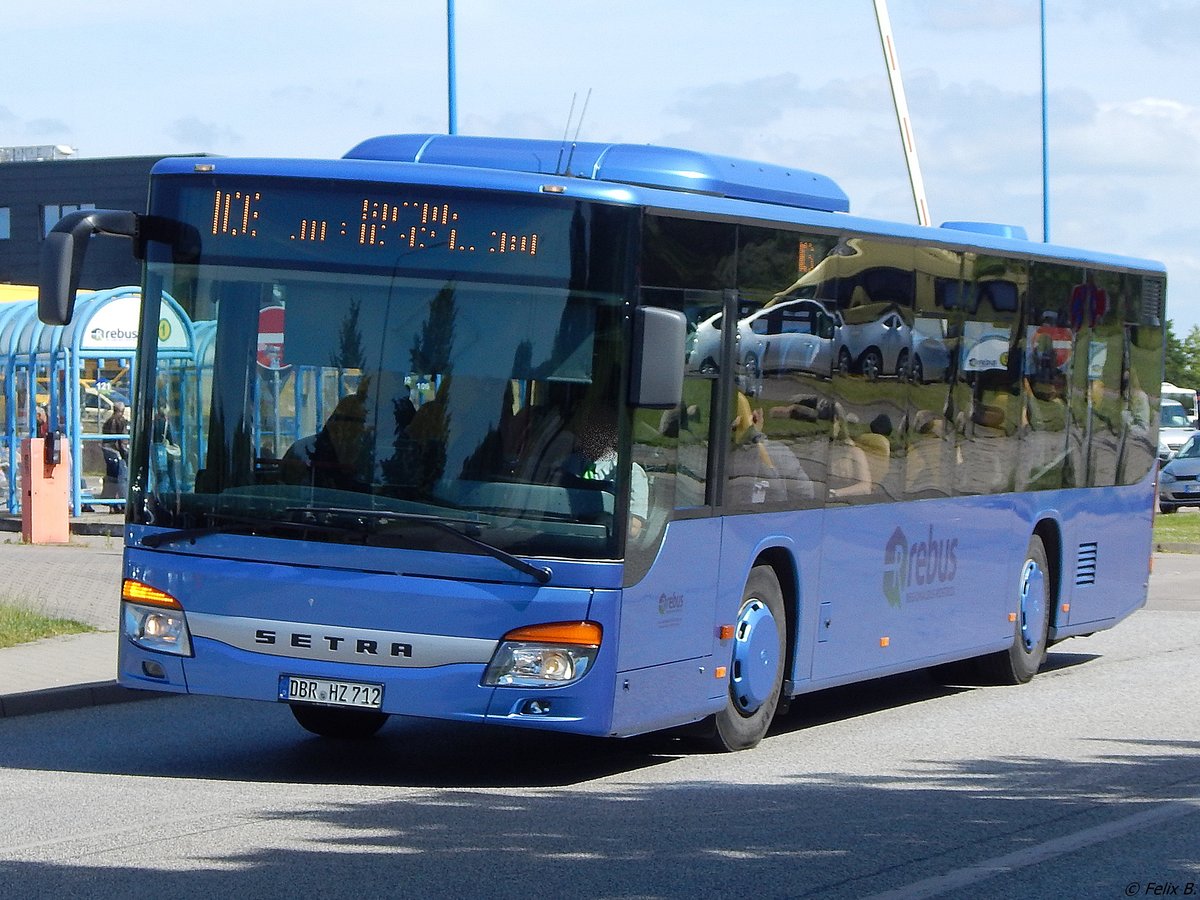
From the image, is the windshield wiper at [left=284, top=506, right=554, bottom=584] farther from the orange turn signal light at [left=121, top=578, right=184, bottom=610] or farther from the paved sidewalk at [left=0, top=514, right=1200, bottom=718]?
the paved sidewalk at [left=0, top=514, right=1200, bottom=718]

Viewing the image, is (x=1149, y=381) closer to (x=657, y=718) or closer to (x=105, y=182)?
(x=657, y=718)

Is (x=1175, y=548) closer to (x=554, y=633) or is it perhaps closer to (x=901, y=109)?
(x=901, y=109)

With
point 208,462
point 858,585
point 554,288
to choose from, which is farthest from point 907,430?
point 208,462

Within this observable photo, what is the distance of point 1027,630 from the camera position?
14141 mm

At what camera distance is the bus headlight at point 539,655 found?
28.7 ft

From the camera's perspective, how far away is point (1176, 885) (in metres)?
7.07

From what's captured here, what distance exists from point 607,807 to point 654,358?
1.94m

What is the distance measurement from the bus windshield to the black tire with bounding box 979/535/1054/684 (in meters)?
5.92

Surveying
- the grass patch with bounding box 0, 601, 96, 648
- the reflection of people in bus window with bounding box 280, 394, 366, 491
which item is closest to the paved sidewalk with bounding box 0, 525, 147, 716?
the grass patch with bounding box 0, 601, 96, 648

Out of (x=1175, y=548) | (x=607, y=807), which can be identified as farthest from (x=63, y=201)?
(x=607, y=807)

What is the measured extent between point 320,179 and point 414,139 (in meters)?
1.69

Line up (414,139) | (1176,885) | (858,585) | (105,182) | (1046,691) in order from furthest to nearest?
(105,182) < (1046,691) < (858,585) < (414,139) < (1176,885)

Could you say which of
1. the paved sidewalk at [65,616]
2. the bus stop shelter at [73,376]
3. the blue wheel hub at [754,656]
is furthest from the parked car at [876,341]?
the bus stop shelter at [73,376]

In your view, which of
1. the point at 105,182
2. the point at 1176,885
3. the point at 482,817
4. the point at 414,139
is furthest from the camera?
the point at 105,182
